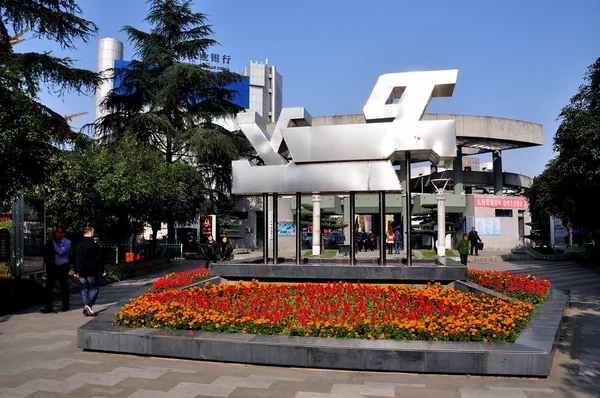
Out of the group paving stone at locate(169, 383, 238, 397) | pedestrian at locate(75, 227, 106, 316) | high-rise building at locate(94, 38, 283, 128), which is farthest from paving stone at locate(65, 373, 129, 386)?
high-rise building at locate(94, 38, 283, 128)

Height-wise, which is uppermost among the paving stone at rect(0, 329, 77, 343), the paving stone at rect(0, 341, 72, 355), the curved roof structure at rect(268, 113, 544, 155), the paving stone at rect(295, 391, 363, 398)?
the curved roof structure at rect(268, 113, 544, 155)

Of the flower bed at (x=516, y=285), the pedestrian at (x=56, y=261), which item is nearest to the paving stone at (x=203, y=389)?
the pedestrian at (x=56, y=261)

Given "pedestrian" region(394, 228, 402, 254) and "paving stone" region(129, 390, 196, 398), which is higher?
"pedestrian" region(394, 228, 402, 254)

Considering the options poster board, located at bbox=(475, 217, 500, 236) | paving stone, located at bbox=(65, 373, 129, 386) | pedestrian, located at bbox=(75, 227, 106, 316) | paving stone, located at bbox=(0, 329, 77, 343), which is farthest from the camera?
poster board, located at bbox=(475, 217, 500, 236)

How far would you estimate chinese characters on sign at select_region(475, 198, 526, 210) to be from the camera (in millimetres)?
35156

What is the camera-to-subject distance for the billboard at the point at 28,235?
41.8 ft

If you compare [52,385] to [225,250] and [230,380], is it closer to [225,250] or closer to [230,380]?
[230,380]

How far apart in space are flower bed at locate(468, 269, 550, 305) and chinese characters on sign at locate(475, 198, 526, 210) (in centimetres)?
2367

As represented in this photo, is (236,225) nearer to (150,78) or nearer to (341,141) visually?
(150,78)

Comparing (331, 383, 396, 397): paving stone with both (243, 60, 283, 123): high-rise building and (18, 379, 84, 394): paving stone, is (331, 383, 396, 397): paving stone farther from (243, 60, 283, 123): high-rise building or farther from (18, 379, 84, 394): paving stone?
(243, 60, 283, 123): high-rise building

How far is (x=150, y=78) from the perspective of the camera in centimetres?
2748

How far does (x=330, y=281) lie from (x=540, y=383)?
236 inches

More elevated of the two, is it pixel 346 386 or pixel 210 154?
pixel 210 154

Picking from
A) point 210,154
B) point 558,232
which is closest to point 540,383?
point 210,154
